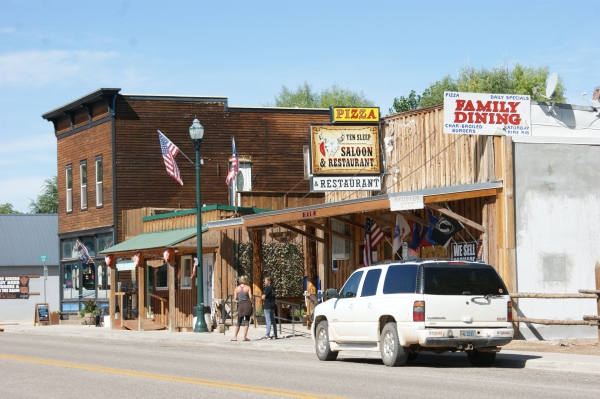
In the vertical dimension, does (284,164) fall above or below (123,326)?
above

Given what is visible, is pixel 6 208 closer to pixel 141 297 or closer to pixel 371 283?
pixel 141 297

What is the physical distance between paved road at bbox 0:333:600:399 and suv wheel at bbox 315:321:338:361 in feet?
0.78

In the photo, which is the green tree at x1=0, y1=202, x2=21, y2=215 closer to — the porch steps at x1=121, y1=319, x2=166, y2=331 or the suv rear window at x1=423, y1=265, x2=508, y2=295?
the porch steps at x1=121, y1=319, x2=166, y2=331

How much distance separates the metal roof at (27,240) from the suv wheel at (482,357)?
50113 millimetres

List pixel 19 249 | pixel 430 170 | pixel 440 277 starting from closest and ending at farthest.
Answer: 1. pixel 440 277
2. pixel 430 170
3. pixel 19 249

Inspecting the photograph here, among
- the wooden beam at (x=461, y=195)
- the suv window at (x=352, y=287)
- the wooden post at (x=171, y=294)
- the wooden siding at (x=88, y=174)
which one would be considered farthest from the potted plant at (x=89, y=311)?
the suv window at (x=352, y=287)

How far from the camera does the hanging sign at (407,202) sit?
23.2 metres

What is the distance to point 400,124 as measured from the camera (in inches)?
1158

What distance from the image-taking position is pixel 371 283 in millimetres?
19266

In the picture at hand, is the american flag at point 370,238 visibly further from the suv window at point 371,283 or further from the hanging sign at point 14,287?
the hanging sign at point 14,287

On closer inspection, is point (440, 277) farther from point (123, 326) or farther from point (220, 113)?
point (220, 113)

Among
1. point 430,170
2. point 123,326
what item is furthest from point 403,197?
point 123,326

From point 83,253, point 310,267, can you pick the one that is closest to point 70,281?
point 83,253

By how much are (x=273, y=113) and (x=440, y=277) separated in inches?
1190
